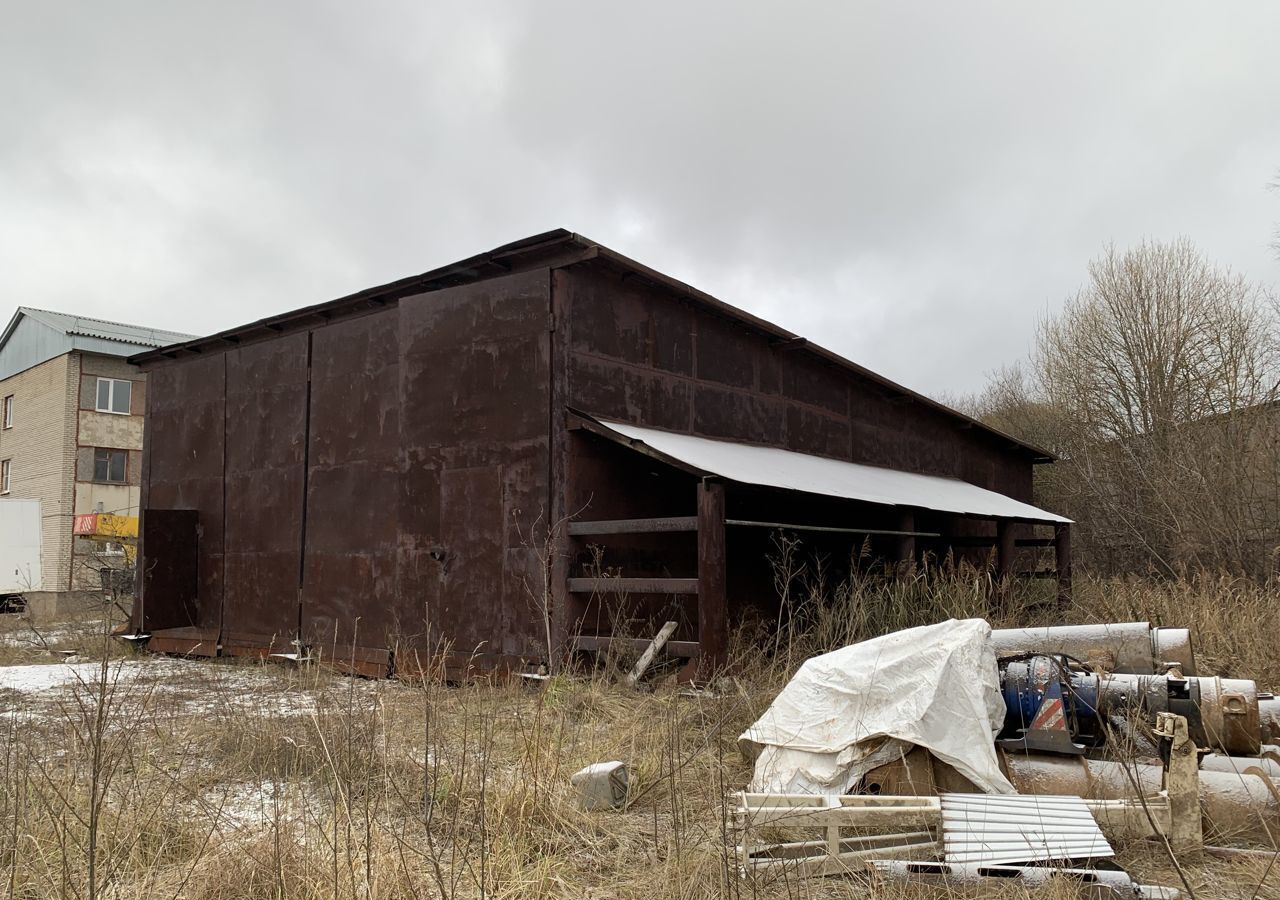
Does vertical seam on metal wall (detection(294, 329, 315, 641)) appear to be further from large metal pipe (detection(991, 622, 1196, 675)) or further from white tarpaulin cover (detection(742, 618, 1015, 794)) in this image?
large metal pipe (detection(991, 622, 1196, 675))

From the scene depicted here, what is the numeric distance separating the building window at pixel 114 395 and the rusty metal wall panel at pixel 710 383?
28700 millimetres

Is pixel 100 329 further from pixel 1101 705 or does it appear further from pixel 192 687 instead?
pixel 1101 705

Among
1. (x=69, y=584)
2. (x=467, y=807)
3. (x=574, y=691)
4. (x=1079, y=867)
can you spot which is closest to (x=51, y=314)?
(x=69, y=584)

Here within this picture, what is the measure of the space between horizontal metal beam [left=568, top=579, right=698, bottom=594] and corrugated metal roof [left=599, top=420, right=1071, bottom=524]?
111cm

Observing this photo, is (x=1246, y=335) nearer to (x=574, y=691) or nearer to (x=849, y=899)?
(x=574, y=691)

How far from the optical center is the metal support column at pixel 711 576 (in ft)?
27.8

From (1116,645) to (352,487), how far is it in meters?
9.33

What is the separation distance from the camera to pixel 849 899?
12.4 feet

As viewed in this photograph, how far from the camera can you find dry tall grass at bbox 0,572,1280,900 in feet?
11.8

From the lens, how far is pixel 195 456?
1506 centimetres

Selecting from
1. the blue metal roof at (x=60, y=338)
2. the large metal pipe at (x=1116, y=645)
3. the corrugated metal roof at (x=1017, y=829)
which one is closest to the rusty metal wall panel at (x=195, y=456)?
the large metal pipe at (x=1116, y=645)

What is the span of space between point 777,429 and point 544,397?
4.69 m

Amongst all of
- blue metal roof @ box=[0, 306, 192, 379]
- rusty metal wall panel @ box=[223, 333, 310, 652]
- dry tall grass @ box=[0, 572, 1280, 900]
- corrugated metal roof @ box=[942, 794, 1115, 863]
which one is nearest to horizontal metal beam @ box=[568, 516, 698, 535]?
dry tall grass @ box=[0, 572, 1280, 900]

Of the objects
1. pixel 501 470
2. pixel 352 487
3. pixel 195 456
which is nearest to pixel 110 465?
pixel 195 456
